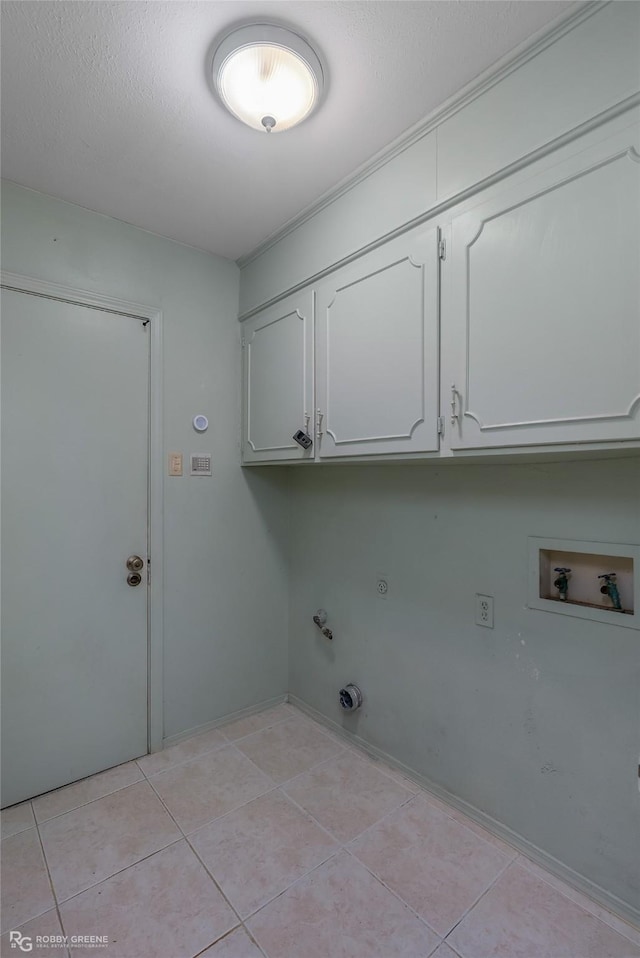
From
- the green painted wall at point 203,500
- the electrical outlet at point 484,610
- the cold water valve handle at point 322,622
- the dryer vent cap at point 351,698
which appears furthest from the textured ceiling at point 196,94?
the dryer vent cap at point 351,698

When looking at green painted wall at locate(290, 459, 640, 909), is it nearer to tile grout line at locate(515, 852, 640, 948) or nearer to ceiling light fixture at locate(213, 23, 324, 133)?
tile grout line at locate(515, 852, 640, 948)

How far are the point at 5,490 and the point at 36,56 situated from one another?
1437 millimetres

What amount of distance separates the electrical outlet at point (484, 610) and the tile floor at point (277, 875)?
2.47ft

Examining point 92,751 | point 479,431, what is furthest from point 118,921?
point 479,431

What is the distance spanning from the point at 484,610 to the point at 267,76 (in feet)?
6.15

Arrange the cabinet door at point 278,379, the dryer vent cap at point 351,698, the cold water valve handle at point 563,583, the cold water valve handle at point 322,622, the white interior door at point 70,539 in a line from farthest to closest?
the cold water valve handle at point 322,622 < the dryer vent cap at point 351,698 < the cabinet door at point 278,379 < the white interior door at point 70,539 < the cold water valve handle at point 563,583

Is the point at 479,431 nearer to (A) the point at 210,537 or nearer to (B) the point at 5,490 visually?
(A) the point at 210,537

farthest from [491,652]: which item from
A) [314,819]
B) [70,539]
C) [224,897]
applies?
[70,539]

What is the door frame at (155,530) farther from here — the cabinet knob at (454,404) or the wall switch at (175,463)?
the cabinet knob at (454,404)

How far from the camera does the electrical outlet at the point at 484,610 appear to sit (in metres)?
1.70

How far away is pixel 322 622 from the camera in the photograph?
242cm

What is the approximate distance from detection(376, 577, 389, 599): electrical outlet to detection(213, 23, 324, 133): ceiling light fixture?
179cm

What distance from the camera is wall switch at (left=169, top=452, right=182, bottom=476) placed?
7.45 ft

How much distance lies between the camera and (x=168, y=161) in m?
1.72
